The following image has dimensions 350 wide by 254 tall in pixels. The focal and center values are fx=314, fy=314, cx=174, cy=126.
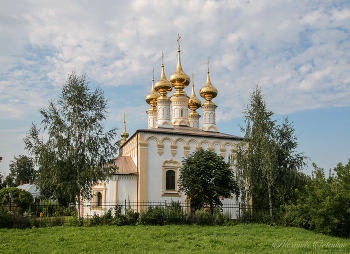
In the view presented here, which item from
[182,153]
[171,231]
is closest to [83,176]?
[171,231]

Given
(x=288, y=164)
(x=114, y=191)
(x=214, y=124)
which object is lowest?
(x=114, y=191)

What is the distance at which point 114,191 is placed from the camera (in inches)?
784

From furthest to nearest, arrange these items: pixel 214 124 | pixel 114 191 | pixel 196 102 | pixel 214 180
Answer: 1. pixel 196 102
2. pixel 214 124
3. pixel 114 191
4. pixel 214 180

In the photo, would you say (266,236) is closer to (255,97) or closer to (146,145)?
(255,97)

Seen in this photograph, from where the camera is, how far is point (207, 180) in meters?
16.9

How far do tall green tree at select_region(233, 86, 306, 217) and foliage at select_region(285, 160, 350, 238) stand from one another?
2.19m

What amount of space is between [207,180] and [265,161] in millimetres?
3254

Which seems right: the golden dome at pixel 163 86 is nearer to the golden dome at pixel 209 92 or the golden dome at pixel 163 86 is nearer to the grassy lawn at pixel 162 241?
the golden dome at pixel 209 92

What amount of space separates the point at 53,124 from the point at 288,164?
12.5m

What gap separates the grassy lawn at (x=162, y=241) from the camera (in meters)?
9.52

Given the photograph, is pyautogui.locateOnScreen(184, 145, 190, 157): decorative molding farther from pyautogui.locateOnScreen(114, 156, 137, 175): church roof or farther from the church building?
pyautogui.locateOnScreen(114, 156, 137, 175): church roof

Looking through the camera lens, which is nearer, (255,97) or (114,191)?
(255,97)

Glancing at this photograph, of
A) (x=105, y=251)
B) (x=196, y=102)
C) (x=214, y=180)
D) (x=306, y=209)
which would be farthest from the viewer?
(x=196, y=102)

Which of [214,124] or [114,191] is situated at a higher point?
[214,124]
